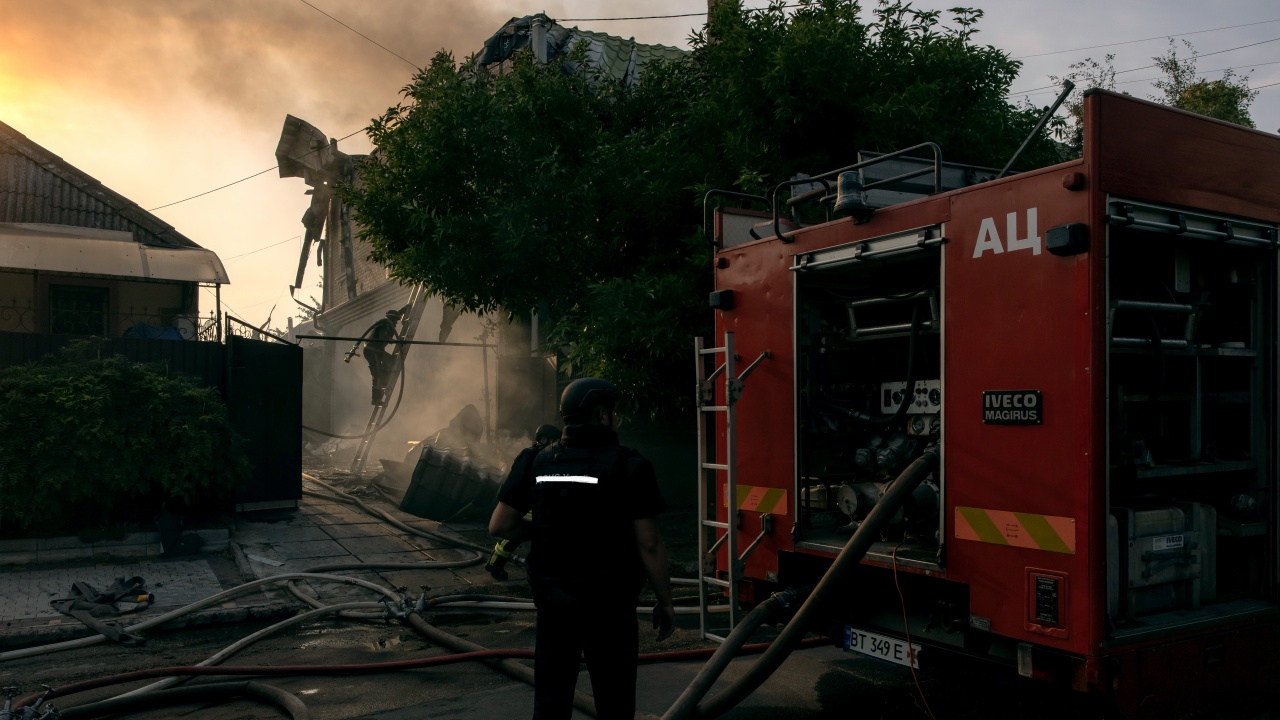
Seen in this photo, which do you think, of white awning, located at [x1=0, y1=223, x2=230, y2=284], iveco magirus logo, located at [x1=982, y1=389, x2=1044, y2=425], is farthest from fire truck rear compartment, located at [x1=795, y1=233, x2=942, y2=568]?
white awning, located at [x1=0, y1=223, x2=230, y2=284]

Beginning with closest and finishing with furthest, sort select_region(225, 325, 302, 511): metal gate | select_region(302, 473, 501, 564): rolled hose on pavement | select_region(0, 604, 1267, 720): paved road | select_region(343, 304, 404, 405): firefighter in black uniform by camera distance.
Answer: select_region(0, 604, 1267, 720): paved road, select_region(302, 473, 501, 564): rolled hose on pavement, select_region(225, 325, 302, 511): metal gate, select_region(343, 304, 404, 405): firefighter in black uniform

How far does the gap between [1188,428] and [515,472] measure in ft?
11.9

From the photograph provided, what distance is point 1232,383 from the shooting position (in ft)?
16.2

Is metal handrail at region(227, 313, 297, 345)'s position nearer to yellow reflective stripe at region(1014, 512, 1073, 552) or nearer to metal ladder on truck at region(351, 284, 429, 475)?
metal ladder on truck at region(351, 284, 429, 475)

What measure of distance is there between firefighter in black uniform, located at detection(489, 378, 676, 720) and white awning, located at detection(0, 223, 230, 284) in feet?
46.8

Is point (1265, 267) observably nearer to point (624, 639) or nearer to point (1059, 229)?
point (1059, 229)

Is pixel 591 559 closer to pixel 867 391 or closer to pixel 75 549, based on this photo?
pixel 867 391

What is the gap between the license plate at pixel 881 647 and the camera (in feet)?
15.3

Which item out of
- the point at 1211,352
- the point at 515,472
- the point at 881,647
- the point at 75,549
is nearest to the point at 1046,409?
the point at 1211,352

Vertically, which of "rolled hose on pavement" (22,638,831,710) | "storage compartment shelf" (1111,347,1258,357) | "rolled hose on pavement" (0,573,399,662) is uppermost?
"storage compartment shelf" (1111,347,1258,357)

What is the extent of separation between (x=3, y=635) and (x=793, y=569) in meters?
6.31

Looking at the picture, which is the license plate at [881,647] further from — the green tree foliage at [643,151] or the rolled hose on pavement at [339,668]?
the green tree foliage at [643,151]

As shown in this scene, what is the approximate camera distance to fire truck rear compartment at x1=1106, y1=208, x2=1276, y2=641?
170 inches

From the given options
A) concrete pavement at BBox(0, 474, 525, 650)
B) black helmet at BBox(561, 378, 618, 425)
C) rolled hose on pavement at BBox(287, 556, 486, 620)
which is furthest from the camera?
rolled hose on pavement at BBox(287, 556, 486, 620)
